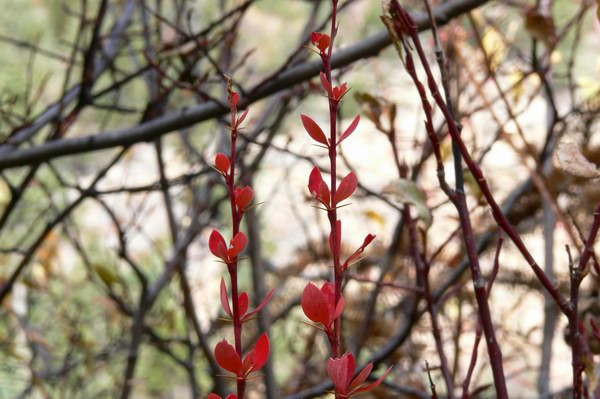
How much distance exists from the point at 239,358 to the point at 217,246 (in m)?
0.04

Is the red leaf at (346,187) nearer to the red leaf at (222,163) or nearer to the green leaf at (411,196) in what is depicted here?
the red leaf at (222,163)

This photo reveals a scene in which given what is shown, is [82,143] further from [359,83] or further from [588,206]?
[359,83]

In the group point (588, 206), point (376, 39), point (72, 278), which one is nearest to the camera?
point (376, 39)

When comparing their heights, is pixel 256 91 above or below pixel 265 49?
below

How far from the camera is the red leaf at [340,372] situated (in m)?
0.26

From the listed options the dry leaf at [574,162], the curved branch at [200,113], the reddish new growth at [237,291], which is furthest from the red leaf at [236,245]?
the curved branch at [200,113]

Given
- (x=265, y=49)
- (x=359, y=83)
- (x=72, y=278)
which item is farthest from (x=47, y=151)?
(x=265, y=49)

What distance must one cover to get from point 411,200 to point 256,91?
10.5 inches

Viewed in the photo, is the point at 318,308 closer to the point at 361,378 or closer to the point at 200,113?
the point at 361,378

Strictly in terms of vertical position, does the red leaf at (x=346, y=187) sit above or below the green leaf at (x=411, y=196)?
below

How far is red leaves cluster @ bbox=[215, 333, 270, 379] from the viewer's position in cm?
27

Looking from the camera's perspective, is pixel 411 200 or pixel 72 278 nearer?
pixel 411 200

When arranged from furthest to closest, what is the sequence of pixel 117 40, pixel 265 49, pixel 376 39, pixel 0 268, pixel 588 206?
pixel 265 49, pixel 0 268, pixel 588 206, pixel 117 40, pixel 376 39

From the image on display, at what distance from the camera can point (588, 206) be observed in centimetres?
121
